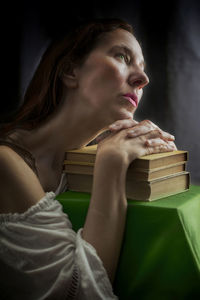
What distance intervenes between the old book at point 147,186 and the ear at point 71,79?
16.4 inches

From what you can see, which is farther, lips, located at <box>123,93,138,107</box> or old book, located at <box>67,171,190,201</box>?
lips, located at <box>123,93,138,107</box>

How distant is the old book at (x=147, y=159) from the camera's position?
125 centimetres

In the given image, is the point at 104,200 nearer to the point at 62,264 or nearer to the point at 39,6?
the point at 62,264

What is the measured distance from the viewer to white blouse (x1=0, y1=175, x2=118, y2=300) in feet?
3.79

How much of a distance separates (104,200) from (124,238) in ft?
0.49

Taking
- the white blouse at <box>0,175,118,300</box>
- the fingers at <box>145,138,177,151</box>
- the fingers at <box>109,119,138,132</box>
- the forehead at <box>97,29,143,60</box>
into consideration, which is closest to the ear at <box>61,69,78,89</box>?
the forehead at <box>97,29,143,60</box>

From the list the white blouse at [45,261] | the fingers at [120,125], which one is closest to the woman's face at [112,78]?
the fingers at [120,125]

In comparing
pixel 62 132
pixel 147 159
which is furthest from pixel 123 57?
pixel 147 159

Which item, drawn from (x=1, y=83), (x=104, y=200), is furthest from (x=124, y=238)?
(x=1, y=83)

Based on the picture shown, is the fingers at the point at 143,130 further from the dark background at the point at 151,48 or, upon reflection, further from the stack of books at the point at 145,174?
the dark background at the point at 151,48

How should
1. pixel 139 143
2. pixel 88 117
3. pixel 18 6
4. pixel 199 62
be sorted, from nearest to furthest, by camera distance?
1. pixel 139 143
2. pixel 88 117
3. pixel 18 6
4. pixel 199 62

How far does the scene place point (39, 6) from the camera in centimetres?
199

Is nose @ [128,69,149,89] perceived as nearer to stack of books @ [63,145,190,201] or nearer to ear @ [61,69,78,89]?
ear @ [61,69,78,89]

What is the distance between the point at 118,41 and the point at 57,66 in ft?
0.95
